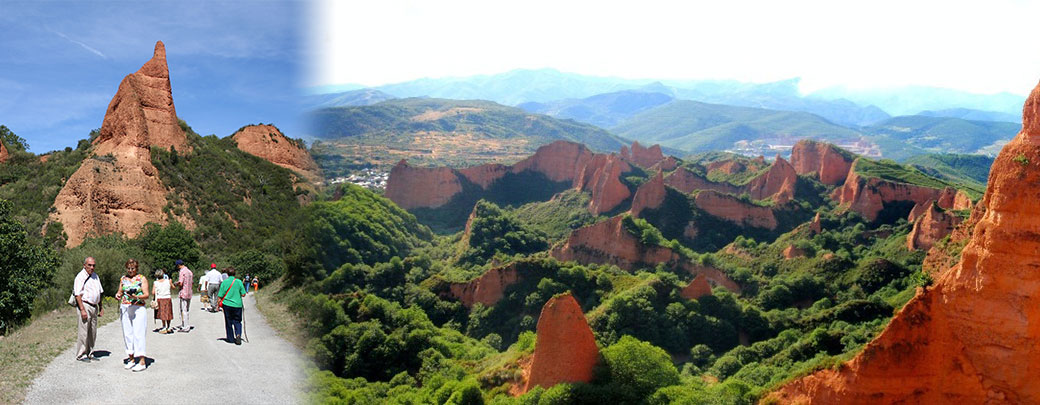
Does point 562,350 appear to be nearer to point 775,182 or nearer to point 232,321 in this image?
point 232,321

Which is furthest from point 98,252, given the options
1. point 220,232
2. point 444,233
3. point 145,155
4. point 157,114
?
point 444,233

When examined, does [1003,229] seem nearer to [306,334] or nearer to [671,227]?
[306,334]

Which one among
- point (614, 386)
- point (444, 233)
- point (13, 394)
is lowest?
point (444, 233)

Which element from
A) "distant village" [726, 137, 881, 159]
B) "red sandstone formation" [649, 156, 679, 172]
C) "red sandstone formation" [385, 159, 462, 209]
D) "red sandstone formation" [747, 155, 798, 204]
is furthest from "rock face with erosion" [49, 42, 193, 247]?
"distant village" [726, 137, 881, 159]

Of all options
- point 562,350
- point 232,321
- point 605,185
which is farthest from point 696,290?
point 605,185

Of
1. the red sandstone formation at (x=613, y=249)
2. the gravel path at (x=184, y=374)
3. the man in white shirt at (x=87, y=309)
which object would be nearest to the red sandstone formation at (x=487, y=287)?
the red sandstone formation at (x=613, y=249)

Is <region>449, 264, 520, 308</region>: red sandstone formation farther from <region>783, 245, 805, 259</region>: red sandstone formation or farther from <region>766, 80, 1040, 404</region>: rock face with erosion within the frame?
<region>766, 80, 1040, 404</region>: rock face with erosion

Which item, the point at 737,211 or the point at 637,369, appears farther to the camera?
the point at 737,211
